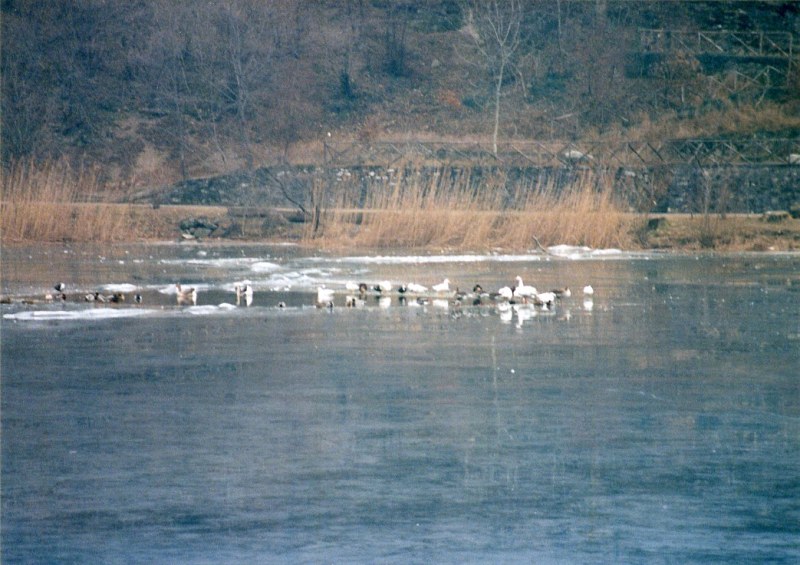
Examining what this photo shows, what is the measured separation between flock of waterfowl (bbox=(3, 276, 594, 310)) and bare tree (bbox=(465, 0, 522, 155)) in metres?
43.2

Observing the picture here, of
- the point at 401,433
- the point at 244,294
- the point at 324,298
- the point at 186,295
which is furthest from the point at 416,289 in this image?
the point at 401,433

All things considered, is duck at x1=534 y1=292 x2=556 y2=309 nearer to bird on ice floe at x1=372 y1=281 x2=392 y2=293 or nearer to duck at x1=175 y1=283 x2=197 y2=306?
bird on ice floe at x1=372 y1=281 x2=392 y2=293

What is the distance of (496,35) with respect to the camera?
207ft

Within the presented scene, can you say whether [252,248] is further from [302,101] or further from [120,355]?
[302,101]

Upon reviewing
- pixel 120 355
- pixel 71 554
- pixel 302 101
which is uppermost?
pixel 302 101

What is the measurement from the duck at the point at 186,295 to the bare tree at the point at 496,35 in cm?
4424

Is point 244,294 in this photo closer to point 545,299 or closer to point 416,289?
point 416,289

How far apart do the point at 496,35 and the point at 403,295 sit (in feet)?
151

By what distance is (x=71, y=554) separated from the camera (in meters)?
6.29

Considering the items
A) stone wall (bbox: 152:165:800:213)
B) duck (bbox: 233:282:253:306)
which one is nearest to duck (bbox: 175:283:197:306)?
duck (bbox: 233:282:253:306)

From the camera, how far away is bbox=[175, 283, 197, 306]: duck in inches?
706

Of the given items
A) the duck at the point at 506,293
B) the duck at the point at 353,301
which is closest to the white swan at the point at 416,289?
the duck at the point at 353,301

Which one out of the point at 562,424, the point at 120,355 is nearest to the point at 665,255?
the point at 120,355

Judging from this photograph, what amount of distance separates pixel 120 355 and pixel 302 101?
2020 inches
